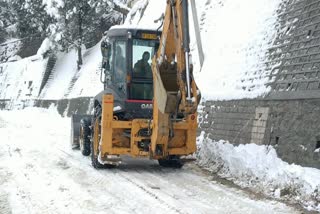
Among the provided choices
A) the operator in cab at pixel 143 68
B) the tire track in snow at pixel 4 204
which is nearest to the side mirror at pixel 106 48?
the operator in cab at pixel 143 68

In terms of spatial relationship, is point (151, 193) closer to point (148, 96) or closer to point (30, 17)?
point (148, 96)

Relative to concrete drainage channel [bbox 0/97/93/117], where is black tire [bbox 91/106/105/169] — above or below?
above

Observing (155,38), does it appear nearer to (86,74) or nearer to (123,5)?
(86,74)

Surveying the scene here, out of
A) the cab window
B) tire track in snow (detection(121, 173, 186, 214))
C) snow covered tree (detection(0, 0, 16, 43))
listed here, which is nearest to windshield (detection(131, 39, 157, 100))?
the cab window

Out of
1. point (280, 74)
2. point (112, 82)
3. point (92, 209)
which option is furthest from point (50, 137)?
point (92, 209)

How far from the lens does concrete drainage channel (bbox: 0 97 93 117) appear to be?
24.0m

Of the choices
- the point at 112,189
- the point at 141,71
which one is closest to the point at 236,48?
the point at 141,71

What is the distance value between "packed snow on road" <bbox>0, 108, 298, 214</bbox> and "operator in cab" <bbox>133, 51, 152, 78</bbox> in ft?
6.55

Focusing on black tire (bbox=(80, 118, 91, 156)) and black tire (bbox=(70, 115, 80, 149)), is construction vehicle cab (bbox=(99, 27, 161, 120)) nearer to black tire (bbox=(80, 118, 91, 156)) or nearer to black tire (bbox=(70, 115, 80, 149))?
black tire (bbox=(80, 118, 91, 156))

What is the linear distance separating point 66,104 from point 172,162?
61.4ft

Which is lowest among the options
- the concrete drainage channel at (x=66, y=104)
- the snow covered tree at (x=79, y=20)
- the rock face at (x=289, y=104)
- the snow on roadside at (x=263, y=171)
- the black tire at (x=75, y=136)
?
the concrete drainage channel at (x=66, y=104)

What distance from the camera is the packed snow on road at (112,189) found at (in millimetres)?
6316

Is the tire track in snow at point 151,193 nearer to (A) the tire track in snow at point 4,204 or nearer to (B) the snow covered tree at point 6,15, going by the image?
(A) the tire track in snow at point 4,204

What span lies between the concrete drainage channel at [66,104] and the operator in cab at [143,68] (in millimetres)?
13412
